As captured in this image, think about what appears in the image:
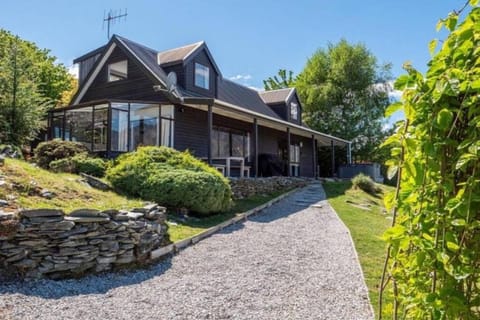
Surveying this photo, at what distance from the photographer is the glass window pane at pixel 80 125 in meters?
14.1

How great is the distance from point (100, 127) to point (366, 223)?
9.69 m

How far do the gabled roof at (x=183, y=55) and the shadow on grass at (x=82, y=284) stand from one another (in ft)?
39.5

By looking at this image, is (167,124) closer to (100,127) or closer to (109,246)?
(100,127)

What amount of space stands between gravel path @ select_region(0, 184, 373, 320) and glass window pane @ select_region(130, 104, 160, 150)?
24.6 ft

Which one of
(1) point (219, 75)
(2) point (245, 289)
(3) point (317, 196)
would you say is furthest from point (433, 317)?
(1) point (219, 75)

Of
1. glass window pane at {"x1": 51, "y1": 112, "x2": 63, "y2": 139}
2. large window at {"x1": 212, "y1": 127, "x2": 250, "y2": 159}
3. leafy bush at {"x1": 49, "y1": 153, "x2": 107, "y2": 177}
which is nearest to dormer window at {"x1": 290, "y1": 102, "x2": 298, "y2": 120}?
large window at {"x1": 212, "y1": 127, "x2": 250, "y2": 159}

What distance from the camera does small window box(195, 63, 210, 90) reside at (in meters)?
16.9

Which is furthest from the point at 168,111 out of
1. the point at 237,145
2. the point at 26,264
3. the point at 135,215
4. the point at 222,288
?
the point at 222,288

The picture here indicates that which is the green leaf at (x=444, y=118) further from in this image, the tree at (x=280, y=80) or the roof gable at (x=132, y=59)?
the tree at (x=280, y=80)

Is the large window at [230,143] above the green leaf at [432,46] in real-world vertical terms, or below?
above

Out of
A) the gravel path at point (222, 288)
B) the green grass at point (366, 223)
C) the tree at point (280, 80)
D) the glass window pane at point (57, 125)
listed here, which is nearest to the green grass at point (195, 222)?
the gravel path at point (222, 288)

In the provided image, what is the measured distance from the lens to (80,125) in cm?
1448

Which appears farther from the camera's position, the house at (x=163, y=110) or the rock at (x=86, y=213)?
the house at (x=163, y=110)

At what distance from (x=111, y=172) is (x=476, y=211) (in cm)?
904
